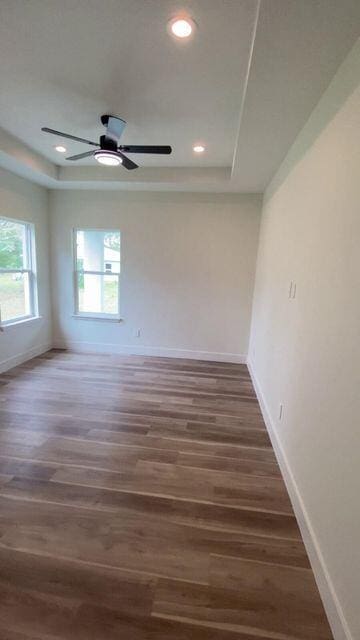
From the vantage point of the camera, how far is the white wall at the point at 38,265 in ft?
12.6

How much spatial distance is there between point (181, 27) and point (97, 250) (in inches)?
140

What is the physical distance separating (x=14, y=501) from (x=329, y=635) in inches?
72.1

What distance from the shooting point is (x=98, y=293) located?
4.98m

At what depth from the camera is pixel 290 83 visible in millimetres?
1748

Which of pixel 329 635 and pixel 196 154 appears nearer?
pixel 329 635

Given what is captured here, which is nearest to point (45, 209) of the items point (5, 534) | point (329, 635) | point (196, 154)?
point (196, 154)

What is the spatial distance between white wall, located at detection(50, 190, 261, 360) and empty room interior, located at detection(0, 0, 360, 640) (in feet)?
1.50

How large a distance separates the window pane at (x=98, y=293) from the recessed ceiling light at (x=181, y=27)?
3.46m

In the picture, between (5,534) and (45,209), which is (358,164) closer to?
(5,534)

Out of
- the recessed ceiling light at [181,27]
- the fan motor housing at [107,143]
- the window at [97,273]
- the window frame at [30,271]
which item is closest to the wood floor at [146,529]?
the window frame at [30,271]

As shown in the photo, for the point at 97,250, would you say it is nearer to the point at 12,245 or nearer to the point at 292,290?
the point at 12,245

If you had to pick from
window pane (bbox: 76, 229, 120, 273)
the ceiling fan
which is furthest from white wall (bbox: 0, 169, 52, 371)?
the ceiling fan

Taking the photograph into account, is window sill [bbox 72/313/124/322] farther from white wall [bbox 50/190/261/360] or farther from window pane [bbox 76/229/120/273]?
window pane [bbox 76/229/120/273]

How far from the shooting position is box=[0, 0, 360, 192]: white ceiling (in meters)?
1.45
